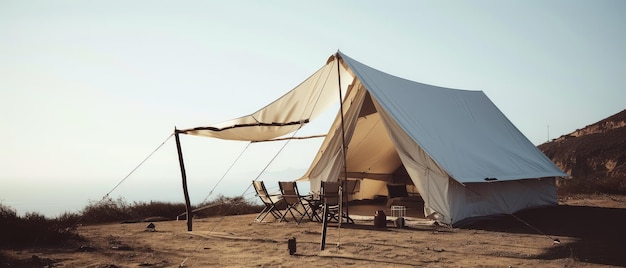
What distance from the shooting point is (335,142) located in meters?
9.26

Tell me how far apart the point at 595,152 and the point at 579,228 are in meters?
19.8

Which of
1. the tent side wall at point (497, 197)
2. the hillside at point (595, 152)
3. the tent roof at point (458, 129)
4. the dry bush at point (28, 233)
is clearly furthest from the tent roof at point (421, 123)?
the hillside at point (595, 152)

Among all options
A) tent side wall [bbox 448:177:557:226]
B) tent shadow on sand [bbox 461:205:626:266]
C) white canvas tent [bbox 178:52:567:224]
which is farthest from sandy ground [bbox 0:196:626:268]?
white canvas tent [bbox 178:52:567:224]

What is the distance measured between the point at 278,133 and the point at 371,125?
11.0ft

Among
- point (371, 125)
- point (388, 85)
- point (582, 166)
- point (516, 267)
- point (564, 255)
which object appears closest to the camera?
point (516, 267)

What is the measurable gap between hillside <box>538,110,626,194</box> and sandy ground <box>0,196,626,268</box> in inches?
568

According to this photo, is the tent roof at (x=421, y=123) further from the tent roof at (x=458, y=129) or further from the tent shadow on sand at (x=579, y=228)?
the tent shadow on sand at (x=579, y=228)

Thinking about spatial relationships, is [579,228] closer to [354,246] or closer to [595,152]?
[354,246]

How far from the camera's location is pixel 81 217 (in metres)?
9.23

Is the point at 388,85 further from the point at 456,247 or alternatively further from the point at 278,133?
the point at 456,247

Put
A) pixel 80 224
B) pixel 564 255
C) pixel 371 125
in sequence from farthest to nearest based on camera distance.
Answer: pixel 371 125 < pixel 80 224 < pixel 564 255

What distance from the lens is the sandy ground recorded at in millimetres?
5055

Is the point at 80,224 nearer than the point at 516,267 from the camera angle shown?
No

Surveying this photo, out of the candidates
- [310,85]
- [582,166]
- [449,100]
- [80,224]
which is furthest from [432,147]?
[582,166]
